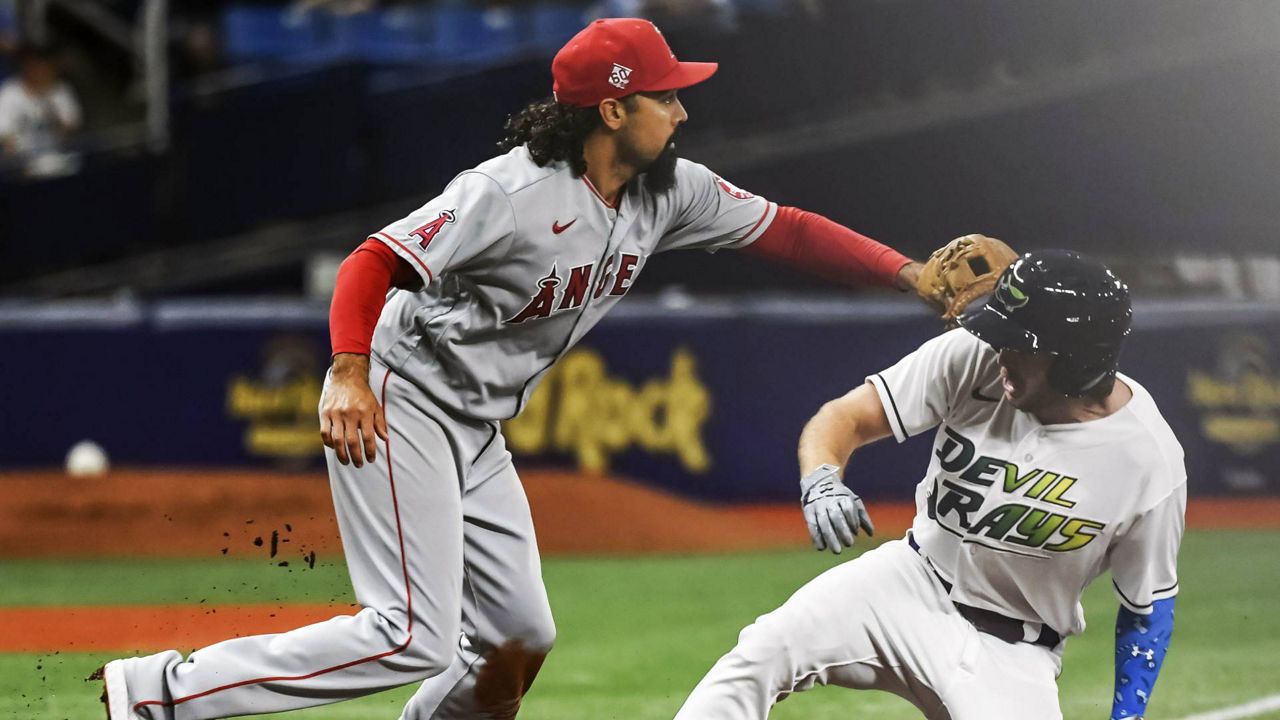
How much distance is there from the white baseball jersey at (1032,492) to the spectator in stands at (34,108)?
9281 millimetres

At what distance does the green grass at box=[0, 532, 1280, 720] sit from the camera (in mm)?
5469

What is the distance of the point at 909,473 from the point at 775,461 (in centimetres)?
88

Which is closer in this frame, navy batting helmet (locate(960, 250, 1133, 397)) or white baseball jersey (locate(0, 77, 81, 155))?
navy batting helmet (locate(960, 250, 1133, 397))

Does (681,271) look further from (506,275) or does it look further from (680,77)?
(506,275)

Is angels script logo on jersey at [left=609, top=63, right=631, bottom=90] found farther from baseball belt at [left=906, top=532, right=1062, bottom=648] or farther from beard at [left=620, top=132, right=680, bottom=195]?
baseball belt at [left=906, top=532, right=1062, bottom=648]

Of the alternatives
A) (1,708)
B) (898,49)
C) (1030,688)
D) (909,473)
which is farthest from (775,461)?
(1030,688)

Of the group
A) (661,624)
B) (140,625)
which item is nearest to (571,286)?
(661,624)

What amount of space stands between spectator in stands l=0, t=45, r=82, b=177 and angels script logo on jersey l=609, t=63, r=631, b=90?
28.0 ft

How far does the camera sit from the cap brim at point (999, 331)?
3492 mm

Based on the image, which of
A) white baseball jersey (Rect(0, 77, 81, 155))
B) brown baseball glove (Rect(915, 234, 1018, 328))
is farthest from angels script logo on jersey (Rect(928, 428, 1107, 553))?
white baseball jersey (Rect(0, 77, 81, 155))

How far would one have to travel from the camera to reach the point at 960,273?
4.10m

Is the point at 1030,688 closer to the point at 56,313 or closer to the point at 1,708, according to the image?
the point at 1,708

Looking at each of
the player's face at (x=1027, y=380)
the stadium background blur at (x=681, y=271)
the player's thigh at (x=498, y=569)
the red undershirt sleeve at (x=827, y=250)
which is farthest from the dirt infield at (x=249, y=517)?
the player's face at (x=1027, y=380)

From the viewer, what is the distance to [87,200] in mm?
10961
